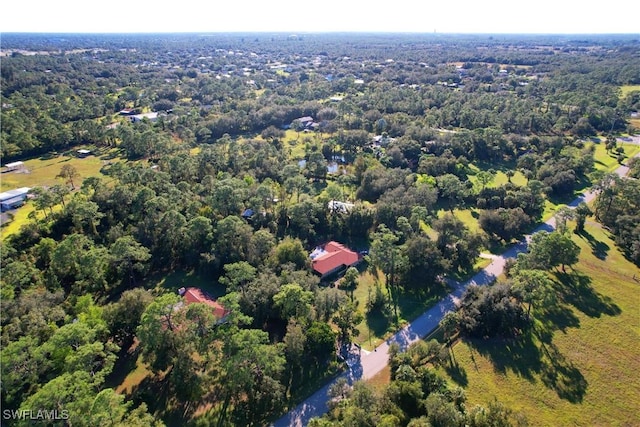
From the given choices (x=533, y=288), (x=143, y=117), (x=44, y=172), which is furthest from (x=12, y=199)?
(x=533, y=288)

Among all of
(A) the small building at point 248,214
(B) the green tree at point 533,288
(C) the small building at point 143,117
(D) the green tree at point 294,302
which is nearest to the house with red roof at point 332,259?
(D) the green tree at point 294,302

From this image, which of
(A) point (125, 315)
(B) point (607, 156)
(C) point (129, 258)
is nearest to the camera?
(A) point (125, 315)

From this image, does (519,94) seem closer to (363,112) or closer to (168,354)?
(363,112)

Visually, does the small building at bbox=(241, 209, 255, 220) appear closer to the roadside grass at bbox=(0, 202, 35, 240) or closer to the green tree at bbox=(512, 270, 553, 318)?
the roadside grass at bbox=(0, 202, 35, 240)

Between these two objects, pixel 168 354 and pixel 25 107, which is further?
pixel 25 107

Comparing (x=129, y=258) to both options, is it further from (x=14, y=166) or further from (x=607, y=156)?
(x=607, y=156)

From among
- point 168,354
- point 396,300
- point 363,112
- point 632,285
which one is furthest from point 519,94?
point 168,354
